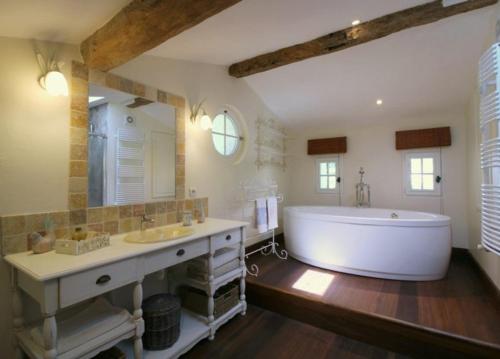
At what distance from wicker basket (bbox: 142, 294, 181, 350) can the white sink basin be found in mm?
515

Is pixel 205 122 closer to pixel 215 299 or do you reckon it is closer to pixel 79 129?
pixel 79 129

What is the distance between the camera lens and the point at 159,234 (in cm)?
201

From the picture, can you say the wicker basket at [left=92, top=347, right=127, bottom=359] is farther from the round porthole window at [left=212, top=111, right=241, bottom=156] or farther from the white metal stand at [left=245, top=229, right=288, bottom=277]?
the round porthole window at [left=212, top=111, right=241, bottom=156]

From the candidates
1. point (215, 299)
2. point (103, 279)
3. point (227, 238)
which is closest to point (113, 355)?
point (103, 279)

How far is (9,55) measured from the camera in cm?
150

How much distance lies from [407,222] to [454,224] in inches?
61.8

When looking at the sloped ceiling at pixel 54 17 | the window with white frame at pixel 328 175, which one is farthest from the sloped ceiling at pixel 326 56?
the window with white frame at pixel 328 175

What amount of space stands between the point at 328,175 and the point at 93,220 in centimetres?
381

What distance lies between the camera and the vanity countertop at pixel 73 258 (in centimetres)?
123

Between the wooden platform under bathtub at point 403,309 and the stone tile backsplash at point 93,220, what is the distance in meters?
1.11

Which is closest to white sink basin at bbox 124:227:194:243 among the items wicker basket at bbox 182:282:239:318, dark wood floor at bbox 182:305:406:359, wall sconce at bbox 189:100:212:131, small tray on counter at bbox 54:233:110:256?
small tray on counter at bbox 54:233:110:256

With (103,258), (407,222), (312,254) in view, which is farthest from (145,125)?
(407,222)

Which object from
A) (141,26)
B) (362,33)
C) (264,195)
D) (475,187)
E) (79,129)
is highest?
(362,33)

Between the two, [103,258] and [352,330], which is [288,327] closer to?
[352,330]
